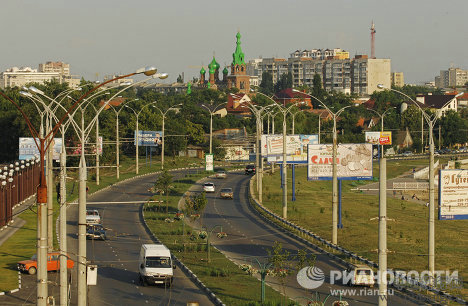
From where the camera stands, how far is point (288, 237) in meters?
58.5

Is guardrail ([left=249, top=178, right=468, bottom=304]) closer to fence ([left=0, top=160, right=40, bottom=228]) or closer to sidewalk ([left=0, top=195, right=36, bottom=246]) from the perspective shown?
sidewalk ([left=0, top=195, right=36, bottom=246])

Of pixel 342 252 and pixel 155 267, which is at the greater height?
pixel 155 267

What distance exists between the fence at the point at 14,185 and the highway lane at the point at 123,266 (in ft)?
15.6

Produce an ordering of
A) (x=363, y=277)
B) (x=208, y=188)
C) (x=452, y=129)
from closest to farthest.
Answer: (x=363, y=277), (x=208, y=188), (x=452, y=129)

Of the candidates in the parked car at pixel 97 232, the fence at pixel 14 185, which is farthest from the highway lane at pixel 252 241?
the fence at pixel 14 185

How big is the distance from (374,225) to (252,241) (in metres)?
15.7

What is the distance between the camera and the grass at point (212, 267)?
38312mm

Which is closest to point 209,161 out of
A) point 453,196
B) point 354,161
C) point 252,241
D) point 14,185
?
point 14,185

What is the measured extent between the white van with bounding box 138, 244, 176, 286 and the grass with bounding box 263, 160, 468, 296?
10.4 metres

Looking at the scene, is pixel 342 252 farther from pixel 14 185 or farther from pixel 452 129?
pixel 452 129

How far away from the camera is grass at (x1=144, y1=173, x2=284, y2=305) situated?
3831cm

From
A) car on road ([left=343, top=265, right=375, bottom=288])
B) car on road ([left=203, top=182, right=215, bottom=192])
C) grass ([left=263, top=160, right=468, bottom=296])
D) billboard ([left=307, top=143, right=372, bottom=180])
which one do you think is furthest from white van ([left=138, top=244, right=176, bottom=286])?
car on road ([left=203, top=182, right=215, bottom=192])

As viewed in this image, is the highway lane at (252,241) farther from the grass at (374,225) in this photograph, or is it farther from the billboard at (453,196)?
the billboard at (453,196)

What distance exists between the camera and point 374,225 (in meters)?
68.5
